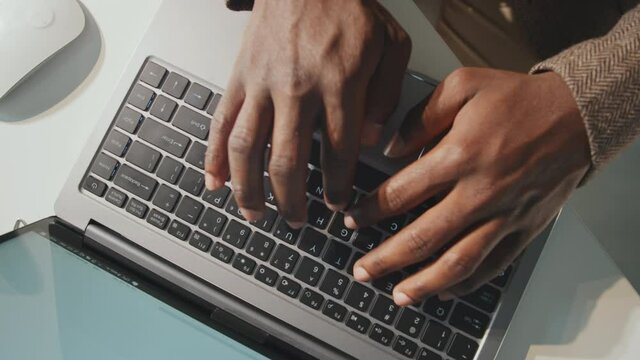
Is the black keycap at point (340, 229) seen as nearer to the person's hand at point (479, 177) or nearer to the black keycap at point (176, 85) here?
the person's hand at point (479, 177)

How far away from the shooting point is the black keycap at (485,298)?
0.49m

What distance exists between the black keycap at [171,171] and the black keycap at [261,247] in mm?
86

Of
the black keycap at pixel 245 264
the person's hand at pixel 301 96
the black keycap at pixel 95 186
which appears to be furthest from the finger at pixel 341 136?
the black keycap at pixel 95 186

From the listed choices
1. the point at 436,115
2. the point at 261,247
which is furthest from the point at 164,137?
the point at 436,115

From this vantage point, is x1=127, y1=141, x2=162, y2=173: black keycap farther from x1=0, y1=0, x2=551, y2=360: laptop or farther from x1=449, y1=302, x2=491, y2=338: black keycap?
x1=449, y1=302, x2=491, y2=338: black keycap

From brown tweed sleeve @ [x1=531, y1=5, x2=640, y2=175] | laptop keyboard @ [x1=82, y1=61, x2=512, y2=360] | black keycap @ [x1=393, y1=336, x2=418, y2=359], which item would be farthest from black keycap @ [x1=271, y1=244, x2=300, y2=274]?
brown tweed sleeve @ [x1=531, y1=5, x2=640, y2=175]

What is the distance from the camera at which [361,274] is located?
473 millimetres

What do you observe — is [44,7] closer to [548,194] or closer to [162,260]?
[162,260]

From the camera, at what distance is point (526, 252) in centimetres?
50

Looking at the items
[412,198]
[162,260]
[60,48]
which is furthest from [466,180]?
[60,48]

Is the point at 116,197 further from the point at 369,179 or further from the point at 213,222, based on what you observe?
the point at 369,179

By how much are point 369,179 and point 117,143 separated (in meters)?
0.22

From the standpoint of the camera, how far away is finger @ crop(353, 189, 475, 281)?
1.46 feet

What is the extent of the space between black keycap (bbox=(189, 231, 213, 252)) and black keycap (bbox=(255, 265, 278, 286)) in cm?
5
